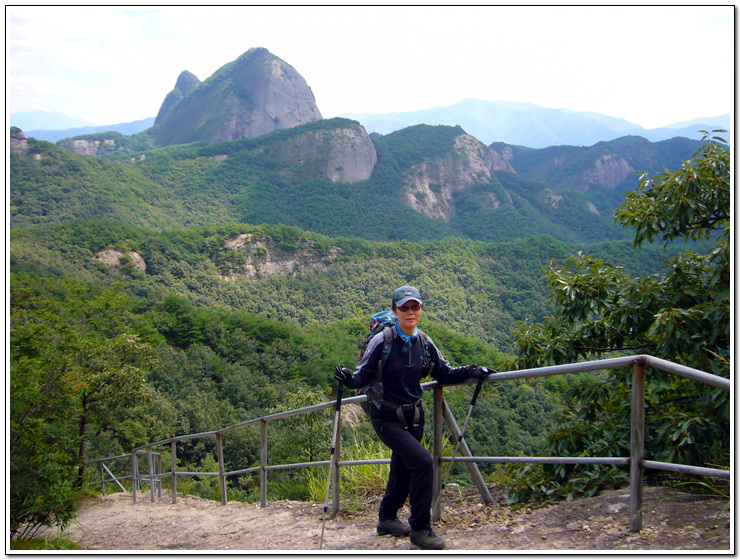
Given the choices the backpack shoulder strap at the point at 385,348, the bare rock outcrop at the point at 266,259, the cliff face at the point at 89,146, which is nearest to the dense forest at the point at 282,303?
the bare rock outcrop at the point at 266,259

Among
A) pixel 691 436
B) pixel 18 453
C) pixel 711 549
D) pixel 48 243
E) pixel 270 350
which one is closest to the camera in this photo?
pixel 711 549

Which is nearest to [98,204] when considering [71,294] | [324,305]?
[324,305]

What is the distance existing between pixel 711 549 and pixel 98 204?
96724 mm

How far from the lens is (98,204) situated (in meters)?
87.8

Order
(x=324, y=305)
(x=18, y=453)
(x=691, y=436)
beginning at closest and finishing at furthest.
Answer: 1. (x=691, y=436)
2. (x=18, y=453)
3. (x=324, y=305)

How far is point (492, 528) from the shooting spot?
3.13m

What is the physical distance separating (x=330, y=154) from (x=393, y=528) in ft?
439

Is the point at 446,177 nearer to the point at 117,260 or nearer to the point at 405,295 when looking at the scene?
the point at 117,260

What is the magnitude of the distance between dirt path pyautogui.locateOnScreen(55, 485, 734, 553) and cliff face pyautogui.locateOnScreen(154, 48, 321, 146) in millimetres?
161950

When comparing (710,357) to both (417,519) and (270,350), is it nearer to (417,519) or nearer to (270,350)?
(417,519)

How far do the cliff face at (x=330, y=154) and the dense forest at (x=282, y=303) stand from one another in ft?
13.9

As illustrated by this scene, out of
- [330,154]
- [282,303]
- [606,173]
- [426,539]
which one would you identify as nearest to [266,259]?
[282,303]

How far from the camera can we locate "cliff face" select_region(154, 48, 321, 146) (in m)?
161

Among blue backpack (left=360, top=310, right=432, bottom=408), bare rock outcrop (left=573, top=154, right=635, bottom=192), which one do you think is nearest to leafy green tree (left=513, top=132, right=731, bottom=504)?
blue backpack (left=360, top=310, right=432, bottom=408)
